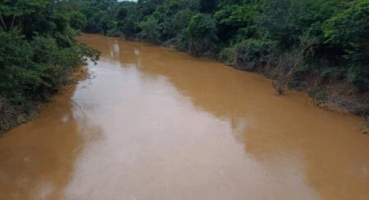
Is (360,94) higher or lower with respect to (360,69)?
lower

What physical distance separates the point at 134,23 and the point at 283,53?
2303 cm

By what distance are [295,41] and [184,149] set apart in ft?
31.3

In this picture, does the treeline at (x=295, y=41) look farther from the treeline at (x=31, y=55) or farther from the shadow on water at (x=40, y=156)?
the shadow on water at (x=40, y=156)

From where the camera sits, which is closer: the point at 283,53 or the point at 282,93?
the point at 282,93

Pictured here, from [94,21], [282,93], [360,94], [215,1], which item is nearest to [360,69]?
[360,94]

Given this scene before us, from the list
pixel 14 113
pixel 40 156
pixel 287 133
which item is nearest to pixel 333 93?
Result: pixel 287 133

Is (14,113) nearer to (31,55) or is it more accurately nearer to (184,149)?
(31,55)

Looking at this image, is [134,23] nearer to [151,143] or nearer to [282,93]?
[282,93]

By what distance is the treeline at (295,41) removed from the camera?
12.0 meters

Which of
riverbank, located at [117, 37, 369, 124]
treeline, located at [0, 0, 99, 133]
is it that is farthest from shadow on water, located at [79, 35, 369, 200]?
treeline, located at [0, 0, 99, 133]

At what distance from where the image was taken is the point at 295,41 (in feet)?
53.7

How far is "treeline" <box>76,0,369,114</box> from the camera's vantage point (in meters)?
12.0

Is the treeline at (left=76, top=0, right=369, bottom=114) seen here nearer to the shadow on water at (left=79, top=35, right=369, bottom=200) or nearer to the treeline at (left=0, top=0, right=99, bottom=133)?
the shadow on water at (left=79, top=35, right=369, bottom=200)

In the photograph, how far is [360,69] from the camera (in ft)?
39.6
